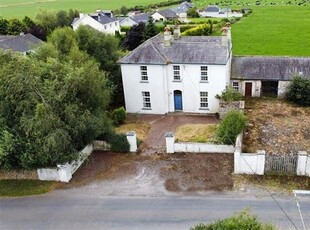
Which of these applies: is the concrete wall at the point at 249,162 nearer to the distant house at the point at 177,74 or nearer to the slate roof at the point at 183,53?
the distant house at the point at 177,74

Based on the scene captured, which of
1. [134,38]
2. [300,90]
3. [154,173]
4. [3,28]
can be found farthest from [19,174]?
[3,28]

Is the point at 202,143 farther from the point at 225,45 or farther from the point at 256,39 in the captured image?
the point at 256,39

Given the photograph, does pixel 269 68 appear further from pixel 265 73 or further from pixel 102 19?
pixel 102 19

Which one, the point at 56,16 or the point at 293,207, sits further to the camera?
the point at 56,16

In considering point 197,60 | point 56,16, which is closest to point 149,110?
point 197,60

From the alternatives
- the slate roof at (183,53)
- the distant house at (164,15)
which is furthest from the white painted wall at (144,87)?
the distant house at (164,15)

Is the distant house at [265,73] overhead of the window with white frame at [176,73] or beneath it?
beneath
